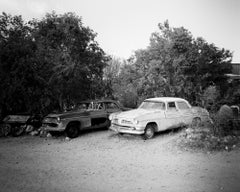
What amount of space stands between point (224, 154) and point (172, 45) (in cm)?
1158

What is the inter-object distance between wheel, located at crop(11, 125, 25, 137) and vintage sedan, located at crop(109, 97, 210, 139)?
4.80 m

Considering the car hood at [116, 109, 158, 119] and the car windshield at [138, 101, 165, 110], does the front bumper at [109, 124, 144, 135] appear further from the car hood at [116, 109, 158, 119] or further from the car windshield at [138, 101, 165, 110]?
the car windshield at [138, 101, 165, 110]

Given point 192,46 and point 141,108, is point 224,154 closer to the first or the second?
point 141,108

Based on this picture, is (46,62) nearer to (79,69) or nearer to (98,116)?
(79,69)

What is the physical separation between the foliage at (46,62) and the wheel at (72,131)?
8.99ft

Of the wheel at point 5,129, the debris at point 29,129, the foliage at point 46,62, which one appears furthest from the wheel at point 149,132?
the wheel at point 5,129

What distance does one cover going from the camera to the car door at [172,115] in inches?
400

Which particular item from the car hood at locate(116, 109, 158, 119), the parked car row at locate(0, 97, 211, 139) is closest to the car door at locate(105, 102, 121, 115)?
the parked car row at locate(0, 97, 211, 139)

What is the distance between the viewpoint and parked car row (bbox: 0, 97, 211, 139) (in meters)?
9.62

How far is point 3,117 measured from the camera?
1262 centimetres

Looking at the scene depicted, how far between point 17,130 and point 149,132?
6608 millimetres

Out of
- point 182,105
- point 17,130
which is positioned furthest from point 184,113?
point 17,130

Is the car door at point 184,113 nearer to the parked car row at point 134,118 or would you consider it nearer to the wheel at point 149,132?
the parked car row at point 134,118

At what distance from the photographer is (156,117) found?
9828 mm
